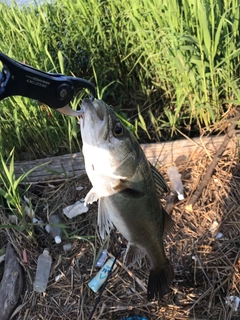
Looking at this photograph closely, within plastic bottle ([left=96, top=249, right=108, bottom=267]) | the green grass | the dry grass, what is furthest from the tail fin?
the green grass

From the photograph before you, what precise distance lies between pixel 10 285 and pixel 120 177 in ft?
4.05

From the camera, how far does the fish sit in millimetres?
1260

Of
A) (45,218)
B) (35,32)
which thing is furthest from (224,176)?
(35,32)

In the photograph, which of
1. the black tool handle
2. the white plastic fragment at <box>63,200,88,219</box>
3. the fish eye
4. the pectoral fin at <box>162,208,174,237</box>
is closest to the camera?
the black tool handle

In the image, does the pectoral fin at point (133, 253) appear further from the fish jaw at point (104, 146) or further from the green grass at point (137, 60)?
the green grass at point (137, 60)

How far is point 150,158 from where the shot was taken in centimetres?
248

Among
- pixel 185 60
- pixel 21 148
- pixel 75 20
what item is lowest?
pixel 21 148

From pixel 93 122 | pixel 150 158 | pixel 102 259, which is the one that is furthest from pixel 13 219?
pixel 93 122

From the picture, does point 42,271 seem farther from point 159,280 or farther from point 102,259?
point 159,280

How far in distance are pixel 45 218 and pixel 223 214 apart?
3.73 ft

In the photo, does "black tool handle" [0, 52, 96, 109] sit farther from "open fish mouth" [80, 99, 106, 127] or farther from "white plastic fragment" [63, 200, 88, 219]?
"white plastic fragment" [63, 200, 88, 219]

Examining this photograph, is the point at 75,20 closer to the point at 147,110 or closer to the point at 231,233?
the point at 147,110

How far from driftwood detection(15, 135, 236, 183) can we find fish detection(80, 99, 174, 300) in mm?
965

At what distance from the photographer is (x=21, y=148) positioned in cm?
279
